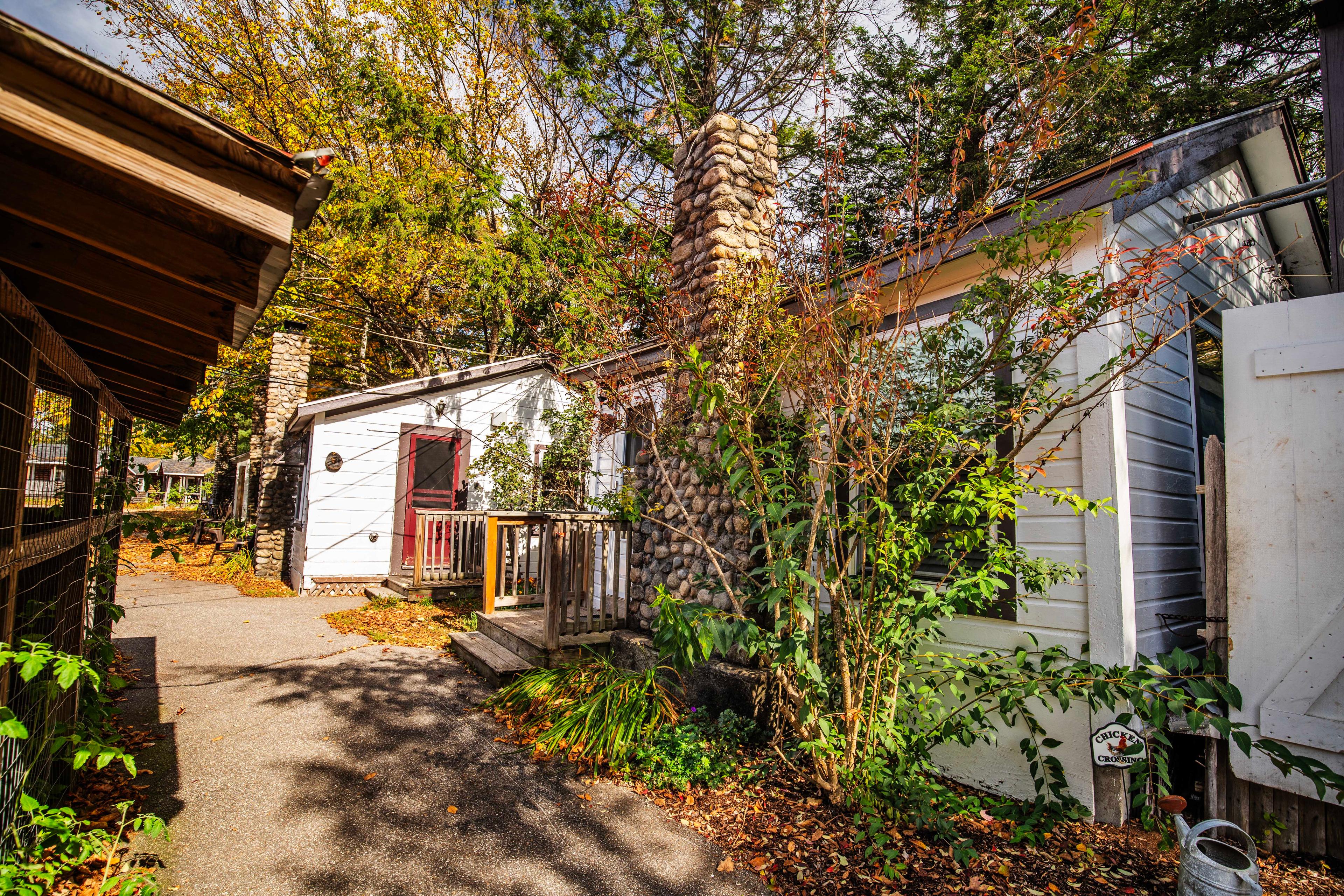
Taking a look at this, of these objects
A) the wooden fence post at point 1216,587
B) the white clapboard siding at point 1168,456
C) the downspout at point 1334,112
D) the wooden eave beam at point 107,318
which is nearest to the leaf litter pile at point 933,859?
the wooden fence post at point 1216,587

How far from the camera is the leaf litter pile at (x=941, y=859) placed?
269 cm

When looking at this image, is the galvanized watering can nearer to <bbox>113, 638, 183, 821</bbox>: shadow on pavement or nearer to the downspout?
the downspout

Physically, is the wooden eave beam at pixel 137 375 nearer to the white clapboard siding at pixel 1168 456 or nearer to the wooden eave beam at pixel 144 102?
the wooden eave beam at pixel 144 102

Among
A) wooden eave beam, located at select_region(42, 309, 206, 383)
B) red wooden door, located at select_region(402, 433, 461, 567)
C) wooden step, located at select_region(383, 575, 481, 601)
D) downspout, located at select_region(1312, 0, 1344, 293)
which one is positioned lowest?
wooden step, located at select_region(383, 575, 481, 601)

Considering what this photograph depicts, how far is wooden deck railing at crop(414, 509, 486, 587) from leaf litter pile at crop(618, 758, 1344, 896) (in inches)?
258

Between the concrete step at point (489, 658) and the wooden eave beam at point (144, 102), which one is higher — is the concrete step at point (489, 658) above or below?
below

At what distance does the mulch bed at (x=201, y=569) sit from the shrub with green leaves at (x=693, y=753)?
8.15 meters

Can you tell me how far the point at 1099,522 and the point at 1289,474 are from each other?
91 centimetres

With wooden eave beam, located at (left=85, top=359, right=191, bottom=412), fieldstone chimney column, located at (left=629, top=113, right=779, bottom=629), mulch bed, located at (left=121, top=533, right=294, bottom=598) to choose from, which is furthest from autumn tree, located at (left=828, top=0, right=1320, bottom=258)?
mulch bed, located at (left=121, top=533, right=294, bottom=598)

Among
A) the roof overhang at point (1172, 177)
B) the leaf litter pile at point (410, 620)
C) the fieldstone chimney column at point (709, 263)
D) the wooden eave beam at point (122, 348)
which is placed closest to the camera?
the wooden eave beam at point (122, 348)

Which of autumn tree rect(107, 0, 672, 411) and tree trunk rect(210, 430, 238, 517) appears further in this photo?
tree trunk rect(210, 430, 238, 517)

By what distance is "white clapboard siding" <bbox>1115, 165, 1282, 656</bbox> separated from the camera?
368cm

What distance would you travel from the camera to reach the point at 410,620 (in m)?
7.88

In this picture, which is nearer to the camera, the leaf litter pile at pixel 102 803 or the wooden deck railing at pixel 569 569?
the leaf litter pile at pixel 102 803
